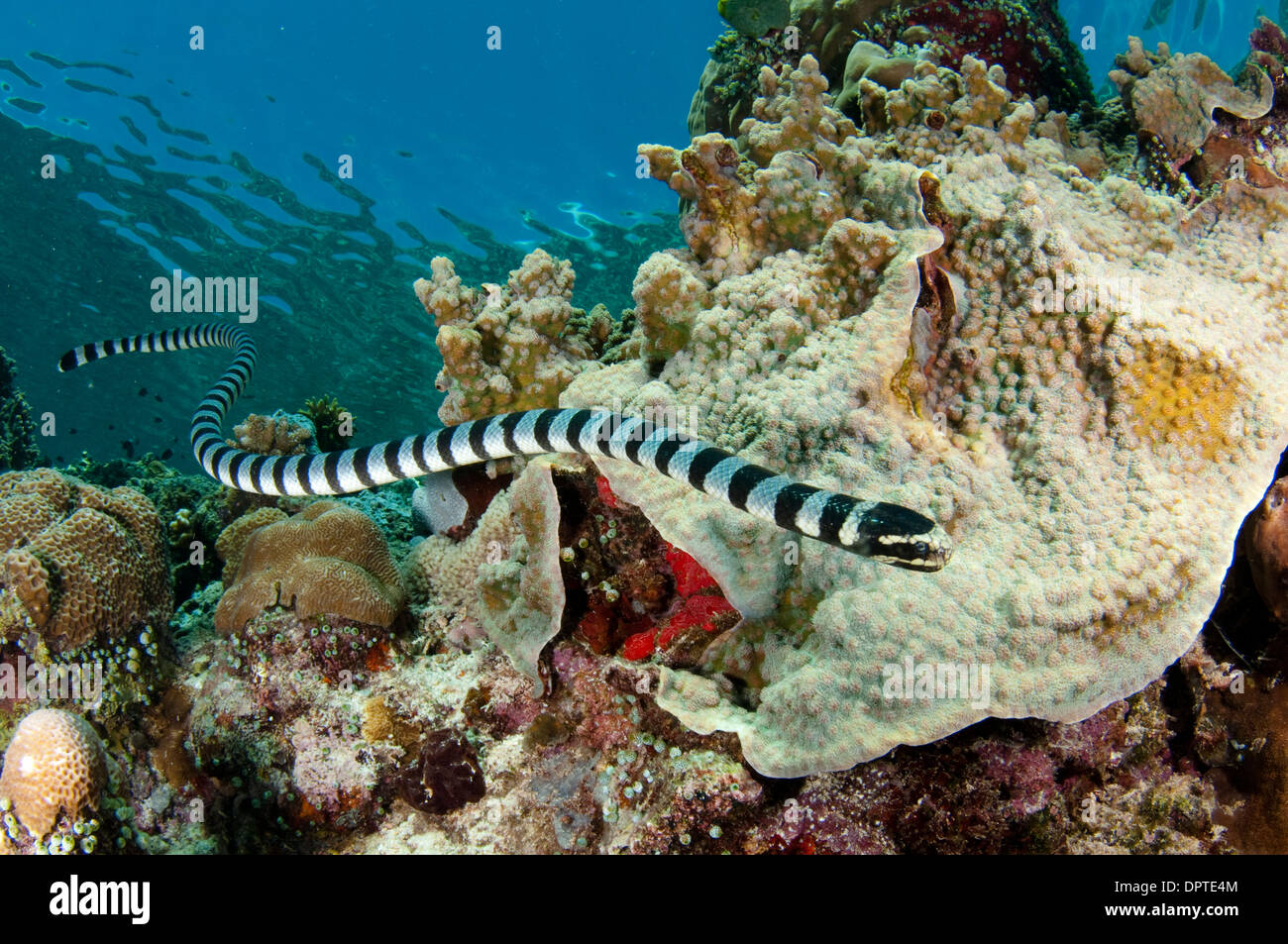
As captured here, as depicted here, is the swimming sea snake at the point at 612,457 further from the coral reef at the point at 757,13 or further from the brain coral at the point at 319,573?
the coral reef at the point at 757,13

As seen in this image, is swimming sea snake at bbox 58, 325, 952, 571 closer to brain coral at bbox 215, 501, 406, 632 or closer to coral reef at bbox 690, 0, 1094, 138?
brain coral at bbox 215, 501, 406, 632

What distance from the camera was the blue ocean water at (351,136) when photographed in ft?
40.0

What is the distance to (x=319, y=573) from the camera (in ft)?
10.5

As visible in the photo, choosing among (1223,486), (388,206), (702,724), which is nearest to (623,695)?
(702,724)

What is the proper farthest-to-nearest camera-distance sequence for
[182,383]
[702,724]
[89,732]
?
1. [182,383]
2. [89,732]
3. [702,724]

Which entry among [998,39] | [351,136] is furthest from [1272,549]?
[351,136]

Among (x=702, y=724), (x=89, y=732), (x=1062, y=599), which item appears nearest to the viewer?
(x=1062, y=599)

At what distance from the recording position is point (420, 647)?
3.32 metres

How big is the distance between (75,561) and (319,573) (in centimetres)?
133

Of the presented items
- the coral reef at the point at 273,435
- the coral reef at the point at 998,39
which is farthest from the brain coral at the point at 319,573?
the coral reef at the point at 998,39

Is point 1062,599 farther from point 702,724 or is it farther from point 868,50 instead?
point 868,50

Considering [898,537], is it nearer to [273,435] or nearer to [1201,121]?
[1201,121]
